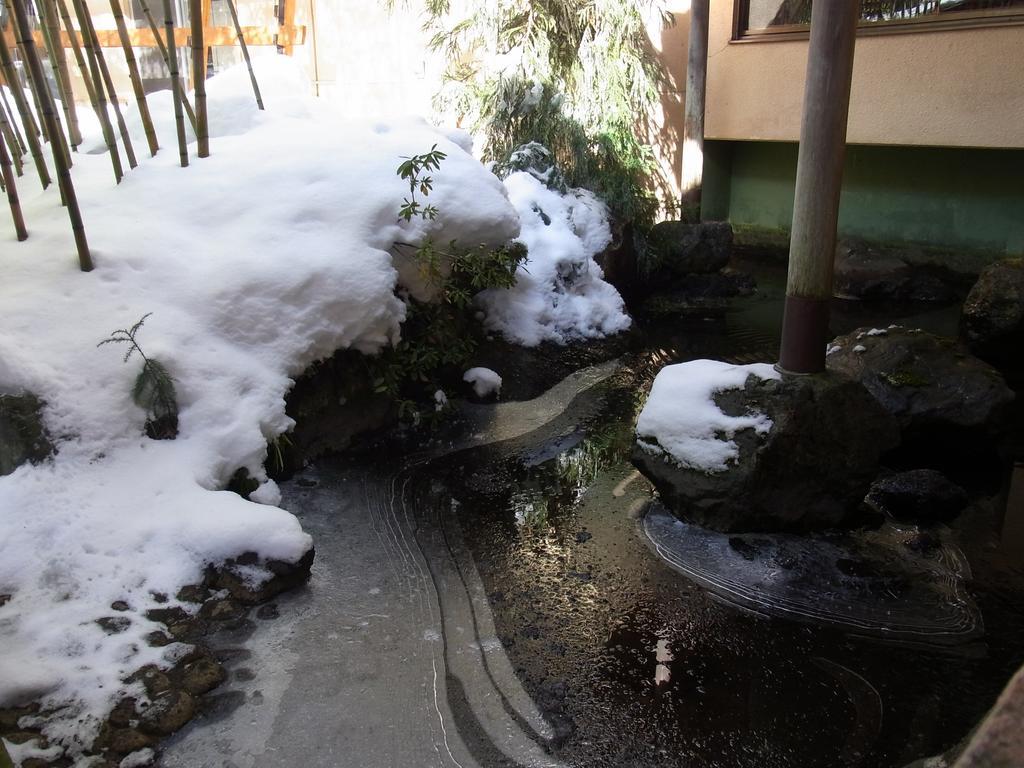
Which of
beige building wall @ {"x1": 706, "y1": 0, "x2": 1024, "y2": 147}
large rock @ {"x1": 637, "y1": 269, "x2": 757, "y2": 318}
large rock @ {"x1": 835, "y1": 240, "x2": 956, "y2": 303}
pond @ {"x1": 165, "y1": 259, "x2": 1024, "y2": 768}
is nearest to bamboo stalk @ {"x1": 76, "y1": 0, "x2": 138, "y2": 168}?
pond @ {"x1": 165, "y1": 259, "x2": 1024, "y2": 768}

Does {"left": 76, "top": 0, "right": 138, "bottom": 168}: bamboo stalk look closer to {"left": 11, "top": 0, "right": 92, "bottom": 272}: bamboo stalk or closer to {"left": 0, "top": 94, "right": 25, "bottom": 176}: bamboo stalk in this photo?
{"left": 11, "top": 0, "right": 92, "bottom": 272}: bamboo stalk

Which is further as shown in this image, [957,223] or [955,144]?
[957,223]

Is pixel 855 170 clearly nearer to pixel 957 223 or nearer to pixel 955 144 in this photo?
pixel 957 223

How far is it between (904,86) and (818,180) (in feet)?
15.8

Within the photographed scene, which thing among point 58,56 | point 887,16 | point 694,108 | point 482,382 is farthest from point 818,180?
point 694,108

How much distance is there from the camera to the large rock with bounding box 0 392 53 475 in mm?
3109

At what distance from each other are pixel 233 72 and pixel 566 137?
334cm

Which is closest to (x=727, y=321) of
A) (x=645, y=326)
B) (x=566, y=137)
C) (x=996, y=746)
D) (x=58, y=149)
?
(x=645, y=326)

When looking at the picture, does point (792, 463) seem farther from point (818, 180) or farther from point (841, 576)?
point (818, 180)

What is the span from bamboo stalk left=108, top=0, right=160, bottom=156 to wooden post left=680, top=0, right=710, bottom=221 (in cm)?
611

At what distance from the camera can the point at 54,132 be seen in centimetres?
368

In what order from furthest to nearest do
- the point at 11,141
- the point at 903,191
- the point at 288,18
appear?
1. the point at 288,18
2. the point at 903,191
3. the point at 11,141

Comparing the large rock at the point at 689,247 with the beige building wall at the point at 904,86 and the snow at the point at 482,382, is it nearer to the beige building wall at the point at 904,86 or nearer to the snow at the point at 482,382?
the beige building wall at the point at 904,86

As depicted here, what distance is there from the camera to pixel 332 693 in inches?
104
